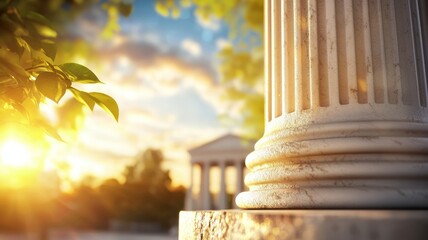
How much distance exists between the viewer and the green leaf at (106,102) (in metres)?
3.64

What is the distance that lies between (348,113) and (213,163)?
87.4 m

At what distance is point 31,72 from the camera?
12.0ft

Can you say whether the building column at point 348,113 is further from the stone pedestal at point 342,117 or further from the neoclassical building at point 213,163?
the neoclassical building at point 213,163

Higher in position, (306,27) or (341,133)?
(306,27)

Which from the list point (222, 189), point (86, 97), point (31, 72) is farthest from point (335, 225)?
point (222, 189)

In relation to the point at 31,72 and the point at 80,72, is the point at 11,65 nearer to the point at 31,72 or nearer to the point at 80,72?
the point at 31,72

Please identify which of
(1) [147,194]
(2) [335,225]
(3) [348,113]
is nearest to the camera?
(2) [335,225]

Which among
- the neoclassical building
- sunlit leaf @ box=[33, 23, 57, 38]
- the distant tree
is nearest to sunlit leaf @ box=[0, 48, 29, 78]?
sunlit leaf @ box=[33, 23, 57, 38]

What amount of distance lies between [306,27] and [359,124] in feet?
5.56

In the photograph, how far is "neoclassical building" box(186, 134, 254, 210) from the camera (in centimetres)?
8950

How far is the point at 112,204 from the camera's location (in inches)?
5290

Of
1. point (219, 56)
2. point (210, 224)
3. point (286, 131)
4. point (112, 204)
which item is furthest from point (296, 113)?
point (112, 204)

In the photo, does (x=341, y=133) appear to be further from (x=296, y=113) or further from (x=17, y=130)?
(x=17, y=130)

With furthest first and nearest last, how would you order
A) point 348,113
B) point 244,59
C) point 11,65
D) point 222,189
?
point 222,189, point 244,59, point 348,113, point 11,65
